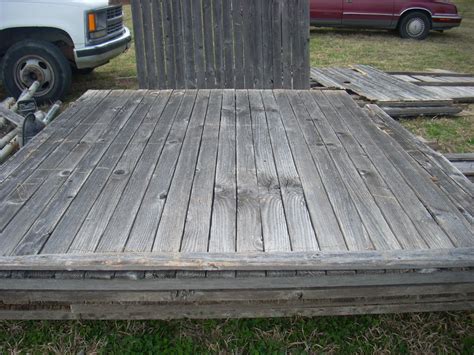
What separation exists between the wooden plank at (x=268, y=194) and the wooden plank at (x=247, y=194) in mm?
28

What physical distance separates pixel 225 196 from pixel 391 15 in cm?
1105

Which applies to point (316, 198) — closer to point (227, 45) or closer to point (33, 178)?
point (33, 178)

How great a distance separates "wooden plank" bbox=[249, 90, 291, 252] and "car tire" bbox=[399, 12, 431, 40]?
989cm

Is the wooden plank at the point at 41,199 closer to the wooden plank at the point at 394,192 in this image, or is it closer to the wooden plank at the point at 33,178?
the wooden plank at the point at 33,178

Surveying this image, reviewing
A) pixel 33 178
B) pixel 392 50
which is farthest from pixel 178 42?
pixel 392 50

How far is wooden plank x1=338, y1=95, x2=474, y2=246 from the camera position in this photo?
223 centimetres

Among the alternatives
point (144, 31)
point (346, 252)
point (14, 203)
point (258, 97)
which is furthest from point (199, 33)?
point (346, 252)

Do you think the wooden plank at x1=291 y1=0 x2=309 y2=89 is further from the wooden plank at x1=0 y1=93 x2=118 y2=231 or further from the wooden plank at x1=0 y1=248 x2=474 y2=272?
the wooden plank at x1=0 y1=248 x2=474 y2=272

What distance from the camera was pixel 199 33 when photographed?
489 centimetres

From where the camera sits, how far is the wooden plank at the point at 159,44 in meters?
4.78

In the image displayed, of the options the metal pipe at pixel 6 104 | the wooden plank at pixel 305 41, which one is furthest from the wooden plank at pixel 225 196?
the metal pipe at pixel 6 104

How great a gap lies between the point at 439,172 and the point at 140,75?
11.5 feet

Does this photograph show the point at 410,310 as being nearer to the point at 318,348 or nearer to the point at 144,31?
the point at 318,348

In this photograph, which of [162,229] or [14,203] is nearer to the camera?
[162,229]
